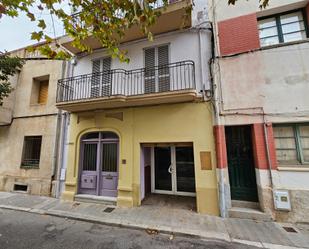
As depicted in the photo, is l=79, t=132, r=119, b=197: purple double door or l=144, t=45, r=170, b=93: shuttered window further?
l=79, t=132, r=119, b=197: purple double door

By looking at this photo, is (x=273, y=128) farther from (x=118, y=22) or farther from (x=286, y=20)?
(x=118, y=22)

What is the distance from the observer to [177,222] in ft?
15.5

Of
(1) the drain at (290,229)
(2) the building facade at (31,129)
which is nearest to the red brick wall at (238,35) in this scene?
(1) the drain at (290,229)

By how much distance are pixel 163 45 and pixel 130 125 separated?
3.73 m

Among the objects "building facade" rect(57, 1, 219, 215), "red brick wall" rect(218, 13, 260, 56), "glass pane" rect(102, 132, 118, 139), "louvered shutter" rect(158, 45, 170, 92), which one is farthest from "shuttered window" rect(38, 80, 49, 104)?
"red brick wall" rect(218, 13, 260, 56)

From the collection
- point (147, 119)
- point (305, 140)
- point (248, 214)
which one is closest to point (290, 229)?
point (248, 214)

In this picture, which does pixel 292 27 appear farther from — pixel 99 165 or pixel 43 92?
pixel 43 92

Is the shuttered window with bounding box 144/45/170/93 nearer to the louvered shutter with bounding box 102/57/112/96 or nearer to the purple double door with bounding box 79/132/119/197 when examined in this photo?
the louvered shutter with bounding box 102/57/112/96

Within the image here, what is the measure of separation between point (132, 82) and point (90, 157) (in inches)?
156

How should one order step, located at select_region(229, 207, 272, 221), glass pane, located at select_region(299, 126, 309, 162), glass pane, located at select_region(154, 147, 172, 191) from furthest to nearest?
glass pane, located at select_region(154, 147, 172, 191) → glass pane, located at select_region(299, 126, 309, 162) → step, located at select_region(229, 207, 272, 221)

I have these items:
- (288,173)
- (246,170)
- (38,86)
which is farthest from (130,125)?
(38,86)

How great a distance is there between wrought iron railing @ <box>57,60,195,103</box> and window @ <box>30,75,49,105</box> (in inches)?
76.2

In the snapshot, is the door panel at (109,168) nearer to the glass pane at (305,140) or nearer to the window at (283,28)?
the glass pane at (305,140)

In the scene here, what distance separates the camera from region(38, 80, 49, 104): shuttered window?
8761 mm
